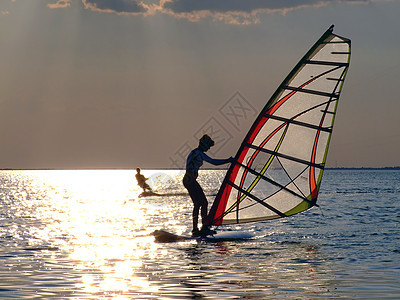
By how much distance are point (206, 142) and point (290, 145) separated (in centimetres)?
182

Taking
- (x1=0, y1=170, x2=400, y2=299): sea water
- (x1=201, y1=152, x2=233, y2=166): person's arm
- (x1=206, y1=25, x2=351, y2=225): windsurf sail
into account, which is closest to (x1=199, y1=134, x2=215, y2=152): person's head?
(x1=201, y1=152, x2=233, y2=166): person's arm

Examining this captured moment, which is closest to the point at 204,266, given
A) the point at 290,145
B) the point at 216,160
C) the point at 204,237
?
the point at 216,160

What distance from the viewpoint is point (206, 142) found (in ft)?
42.4

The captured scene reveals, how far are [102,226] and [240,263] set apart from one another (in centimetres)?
928

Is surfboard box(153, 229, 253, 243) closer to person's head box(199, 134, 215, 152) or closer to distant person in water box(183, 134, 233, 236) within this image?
distant person in water box(183, 134, 233, 236)

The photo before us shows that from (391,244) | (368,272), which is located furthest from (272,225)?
(368,272)

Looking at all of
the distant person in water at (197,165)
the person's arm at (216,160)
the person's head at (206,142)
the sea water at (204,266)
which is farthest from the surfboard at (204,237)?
the person's head at (206,142)

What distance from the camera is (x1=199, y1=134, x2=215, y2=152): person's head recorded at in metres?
12.9

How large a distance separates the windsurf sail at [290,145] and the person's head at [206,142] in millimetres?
673

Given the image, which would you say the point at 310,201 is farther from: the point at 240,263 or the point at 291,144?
the point at 240,263

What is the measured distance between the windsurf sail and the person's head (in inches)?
26.5

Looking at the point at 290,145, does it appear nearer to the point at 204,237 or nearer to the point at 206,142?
the point at 206,142

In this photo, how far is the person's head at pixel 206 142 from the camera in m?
12.9

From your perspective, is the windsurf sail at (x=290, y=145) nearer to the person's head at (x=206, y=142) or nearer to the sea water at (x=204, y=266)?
the person's head at (x=206, y=142)
